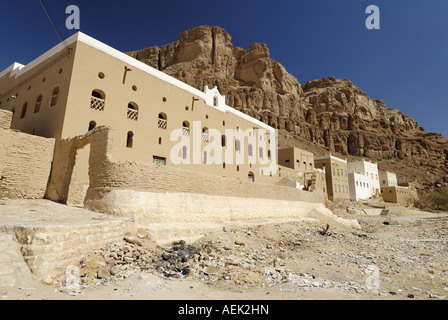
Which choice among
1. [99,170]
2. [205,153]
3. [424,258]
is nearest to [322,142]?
[205,153]

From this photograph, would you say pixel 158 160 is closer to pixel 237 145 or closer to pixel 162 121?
pixel 162 121

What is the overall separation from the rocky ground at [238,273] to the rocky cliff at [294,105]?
176ft

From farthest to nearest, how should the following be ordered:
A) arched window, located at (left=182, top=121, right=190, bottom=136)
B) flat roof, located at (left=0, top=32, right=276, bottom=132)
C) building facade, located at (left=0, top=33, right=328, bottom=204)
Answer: arched window, located at (left=182, top=121, right=190, bottom=136)
flat roof, located at (left=0, top=32, right=276, bottom=132)
building facade, located at (left=0, top=33, right=328, bottom=204)

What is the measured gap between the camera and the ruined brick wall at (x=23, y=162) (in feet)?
35.1

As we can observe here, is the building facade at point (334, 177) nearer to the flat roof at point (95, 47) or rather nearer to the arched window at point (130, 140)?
the flat roof at point (95, 47)

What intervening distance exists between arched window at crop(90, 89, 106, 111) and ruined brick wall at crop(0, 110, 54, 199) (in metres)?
2.92

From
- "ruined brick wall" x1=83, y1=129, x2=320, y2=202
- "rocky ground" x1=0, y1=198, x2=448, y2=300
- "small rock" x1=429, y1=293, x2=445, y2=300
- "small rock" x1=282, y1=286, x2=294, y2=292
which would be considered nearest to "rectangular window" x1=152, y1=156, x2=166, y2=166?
"ruined brick wall" x1=83, y1=129, x2=320, y2=202

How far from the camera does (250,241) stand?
10969mm

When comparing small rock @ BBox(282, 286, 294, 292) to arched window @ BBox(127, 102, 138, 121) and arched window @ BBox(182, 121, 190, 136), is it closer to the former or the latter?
arched window @ BBox(127, 102, 138, 121)

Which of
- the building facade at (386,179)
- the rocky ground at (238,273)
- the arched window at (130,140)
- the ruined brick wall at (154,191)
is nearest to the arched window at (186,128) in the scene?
the arched window at (130,140)

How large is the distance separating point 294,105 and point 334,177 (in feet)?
120

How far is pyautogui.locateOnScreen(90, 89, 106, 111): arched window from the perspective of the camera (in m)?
14.1

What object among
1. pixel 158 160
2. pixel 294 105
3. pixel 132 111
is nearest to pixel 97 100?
pixel 132 111
